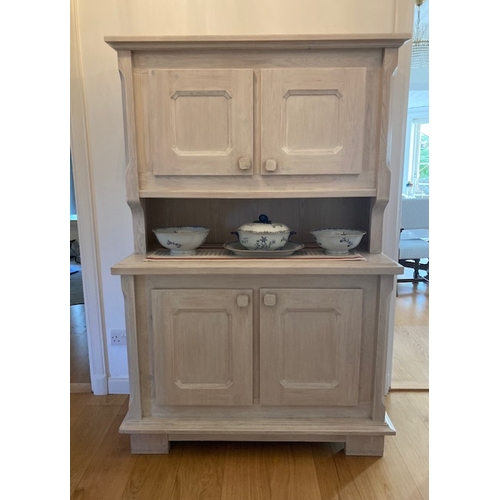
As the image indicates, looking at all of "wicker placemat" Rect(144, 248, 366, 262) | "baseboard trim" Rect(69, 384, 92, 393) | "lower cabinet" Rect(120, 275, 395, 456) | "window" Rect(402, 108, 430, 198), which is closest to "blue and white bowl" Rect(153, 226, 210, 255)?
"wicker placemat" Rect(144, 248, 366, 262)

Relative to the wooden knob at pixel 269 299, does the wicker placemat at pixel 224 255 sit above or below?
above

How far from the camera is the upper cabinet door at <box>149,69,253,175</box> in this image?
56.9 inches

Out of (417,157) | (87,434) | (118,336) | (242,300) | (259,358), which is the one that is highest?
(417,157)

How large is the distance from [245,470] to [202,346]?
50 centimetres

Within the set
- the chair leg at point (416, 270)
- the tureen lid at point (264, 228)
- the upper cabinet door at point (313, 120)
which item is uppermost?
the upper cabinet door at point (313, 120)

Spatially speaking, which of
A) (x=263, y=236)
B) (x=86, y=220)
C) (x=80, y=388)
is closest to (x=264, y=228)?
(x=263, y=236)

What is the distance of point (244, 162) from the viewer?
148 cm

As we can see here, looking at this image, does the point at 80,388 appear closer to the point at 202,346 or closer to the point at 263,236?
the point at 202,346

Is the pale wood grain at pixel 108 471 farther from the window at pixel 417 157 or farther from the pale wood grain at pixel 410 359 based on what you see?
the window at pixel 417 157

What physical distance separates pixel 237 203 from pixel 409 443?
1.27 m

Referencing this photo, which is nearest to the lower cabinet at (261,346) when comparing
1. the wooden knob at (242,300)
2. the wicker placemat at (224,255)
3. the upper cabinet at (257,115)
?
the wooden knob at (242,300)

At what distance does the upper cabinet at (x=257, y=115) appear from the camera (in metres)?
1.43

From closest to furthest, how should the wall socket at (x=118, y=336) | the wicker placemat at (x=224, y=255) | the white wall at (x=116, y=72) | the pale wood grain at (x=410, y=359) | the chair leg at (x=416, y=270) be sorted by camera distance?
1. the wicker placemat at (x=224, y=255)
2. the white wall at (x=116, y=72)
3. the wall socket at (x=118, y=336)
4. the pale wood grain at (x=410, y=359)
5. the chair leg at (x=416, y=270)
